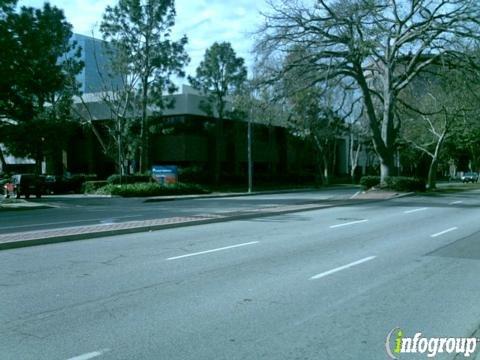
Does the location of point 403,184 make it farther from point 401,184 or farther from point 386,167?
point 386,167

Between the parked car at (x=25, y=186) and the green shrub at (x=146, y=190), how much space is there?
458 centimetres

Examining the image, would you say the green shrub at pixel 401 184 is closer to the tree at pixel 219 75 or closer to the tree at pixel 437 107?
the tree at pixel 437 107

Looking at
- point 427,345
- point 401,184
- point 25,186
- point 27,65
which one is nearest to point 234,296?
point 427,345

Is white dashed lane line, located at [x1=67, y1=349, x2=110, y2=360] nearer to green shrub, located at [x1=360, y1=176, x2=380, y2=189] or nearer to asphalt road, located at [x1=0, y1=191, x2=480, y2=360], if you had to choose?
asphalt road, located at [x1=0, y1=191, x2=480, y2=360]

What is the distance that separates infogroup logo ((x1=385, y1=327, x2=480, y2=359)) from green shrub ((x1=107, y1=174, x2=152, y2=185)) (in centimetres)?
3906

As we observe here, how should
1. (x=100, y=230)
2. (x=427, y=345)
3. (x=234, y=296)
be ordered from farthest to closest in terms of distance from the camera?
(x=100, y=230) < (x=234, y=296) < (x=427, y=345)

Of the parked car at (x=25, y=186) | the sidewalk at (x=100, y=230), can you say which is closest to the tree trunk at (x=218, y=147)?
the parked car at (x=25, y=186)

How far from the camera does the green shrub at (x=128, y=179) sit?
43.3 meters

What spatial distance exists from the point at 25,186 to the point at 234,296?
3315 centimetres

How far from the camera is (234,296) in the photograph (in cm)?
737

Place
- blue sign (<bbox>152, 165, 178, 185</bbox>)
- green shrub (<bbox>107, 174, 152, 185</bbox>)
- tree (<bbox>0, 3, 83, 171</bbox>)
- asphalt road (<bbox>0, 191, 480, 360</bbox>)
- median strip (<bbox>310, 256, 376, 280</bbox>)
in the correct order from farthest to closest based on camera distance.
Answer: green shrub (<bbox>107, 174, 152, 185</bbox>)
blue sign (<bbox>152, 165, 178, 185</bbox>)
tree (<bbox>0, 3, 83, 171</bbox>)
median strip (<bbox>310, 256, 376, 280</bbox>)
asphalt road (<bbox>0, 191, 480, 360</bbox>)

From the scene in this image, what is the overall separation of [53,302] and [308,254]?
5.42 m

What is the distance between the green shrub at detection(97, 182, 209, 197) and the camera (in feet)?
125

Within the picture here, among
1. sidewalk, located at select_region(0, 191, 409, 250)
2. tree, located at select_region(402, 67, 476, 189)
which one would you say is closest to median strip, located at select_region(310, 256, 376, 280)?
sidewalk, located at select_region(0, 191, 409, 250)
